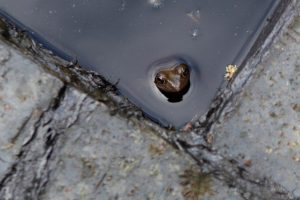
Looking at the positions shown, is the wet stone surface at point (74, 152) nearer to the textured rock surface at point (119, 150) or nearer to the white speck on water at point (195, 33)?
the textured rock surface at point (119, 150)

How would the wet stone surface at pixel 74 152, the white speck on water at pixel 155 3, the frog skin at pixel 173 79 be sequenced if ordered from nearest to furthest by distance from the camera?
the wet stone surface at pixel 74 152 < the frog skin at pixel 173 79 < the white speck on water at pixel 155 3

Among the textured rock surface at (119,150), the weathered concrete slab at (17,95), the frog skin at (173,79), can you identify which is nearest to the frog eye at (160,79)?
the frog skin at (173,79)

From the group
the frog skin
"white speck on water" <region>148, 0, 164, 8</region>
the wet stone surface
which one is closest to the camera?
the wet stone surface

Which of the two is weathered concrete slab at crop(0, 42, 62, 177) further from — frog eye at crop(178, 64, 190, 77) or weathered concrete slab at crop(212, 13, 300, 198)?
weathered concrete slab at crop(212, 13, 300, 198)

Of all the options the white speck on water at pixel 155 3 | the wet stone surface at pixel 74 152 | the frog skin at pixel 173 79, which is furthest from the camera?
the white speck on water at pixel 155 3

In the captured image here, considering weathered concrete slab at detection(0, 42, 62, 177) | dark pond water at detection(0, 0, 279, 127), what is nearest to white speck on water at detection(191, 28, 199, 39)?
dark pond water at detection(0, 0, 279, 127)
